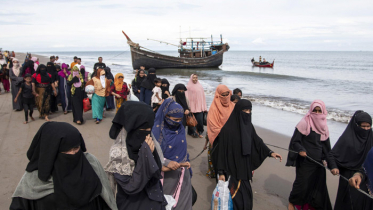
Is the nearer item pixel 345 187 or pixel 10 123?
pixel 345 187

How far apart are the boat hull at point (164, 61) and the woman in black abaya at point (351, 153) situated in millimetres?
30390

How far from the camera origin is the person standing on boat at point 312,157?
3.49 meters

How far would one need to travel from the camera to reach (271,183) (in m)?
4.60

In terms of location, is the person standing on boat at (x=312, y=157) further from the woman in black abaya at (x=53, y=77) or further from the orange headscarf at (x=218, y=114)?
the woman in black abaya at (x=53, y=77)

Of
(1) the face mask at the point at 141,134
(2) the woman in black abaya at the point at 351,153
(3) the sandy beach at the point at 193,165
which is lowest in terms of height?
(3) the sandy beach at the point at 193,165

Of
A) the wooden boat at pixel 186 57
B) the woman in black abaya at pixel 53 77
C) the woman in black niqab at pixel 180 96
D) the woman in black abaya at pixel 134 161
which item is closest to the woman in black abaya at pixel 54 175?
the woman in black abaya at pixel 134 161

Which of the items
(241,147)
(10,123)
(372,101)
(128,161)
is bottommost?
(372,101)

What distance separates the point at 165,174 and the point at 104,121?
18.4ft

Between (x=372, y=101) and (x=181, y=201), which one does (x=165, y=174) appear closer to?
(x=181, y=201)

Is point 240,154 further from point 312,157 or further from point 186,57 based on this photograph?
point 186,57

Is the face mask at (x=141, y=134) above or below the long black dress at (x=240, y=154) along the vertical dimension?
above

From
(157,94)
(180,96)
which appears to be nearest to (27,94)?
Result: (157,94)

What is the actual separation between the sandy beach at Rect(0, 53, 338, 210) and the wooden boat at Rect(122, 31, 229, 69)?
2542 centimetres

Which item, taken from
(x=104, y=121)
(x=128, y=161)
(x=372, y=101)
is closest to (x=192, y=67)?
(x=372, y=101)
